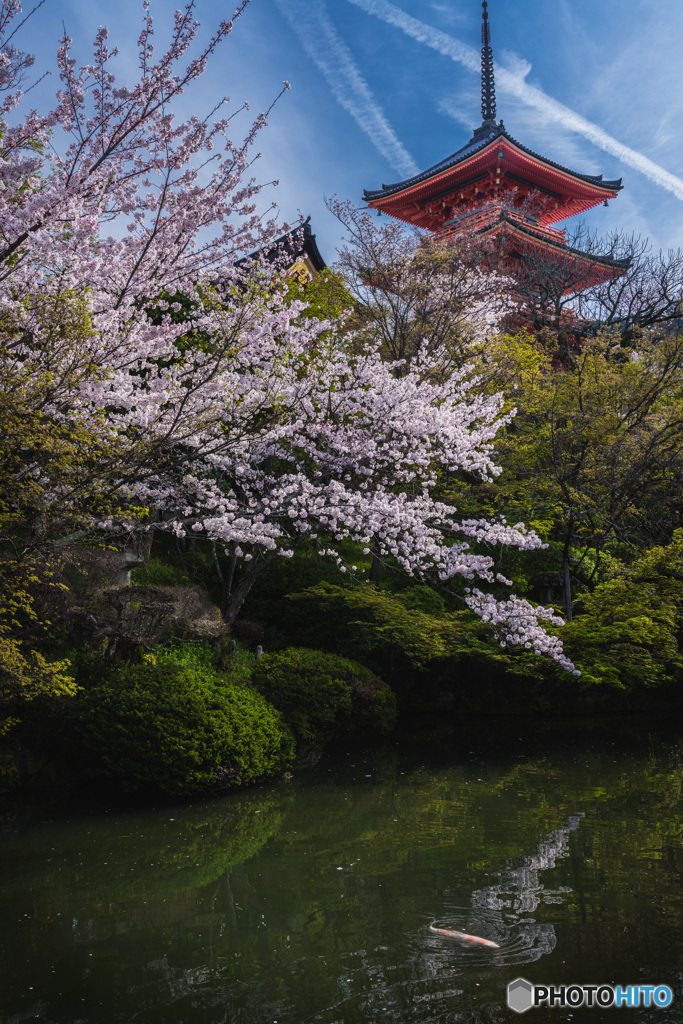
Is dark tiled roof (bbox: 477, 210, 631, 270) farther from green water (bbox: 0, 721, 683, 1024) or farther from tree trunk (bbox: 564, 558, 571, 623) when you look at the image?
green water (bbox: 0, 721, 683, 1024)

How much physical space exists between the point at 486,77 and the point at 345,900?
31728 mm

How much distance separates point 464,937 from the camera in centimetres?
431

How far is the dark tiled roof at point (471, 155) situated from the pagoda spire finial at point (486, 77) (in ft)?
3.52

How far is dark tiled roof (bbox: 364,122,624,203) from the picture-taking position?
23733 mm

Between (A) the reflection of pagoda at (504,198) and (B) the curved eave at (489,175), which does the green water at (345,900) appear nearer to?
(A) the reflection of pagoda at (504,198)

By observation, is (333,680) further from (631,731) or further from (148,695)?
(631,731)

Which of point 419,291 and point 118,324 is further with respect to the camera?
point 419,291

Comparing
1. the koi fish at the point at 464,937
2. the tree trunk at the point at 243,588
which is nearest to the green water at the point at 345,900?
the koi fish at the point at 464,937

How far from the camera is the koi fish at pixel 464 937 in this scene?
422 centimetres

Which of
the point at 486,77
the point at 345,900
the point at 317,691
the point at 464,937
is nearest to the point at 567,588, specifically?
the point at 317,691

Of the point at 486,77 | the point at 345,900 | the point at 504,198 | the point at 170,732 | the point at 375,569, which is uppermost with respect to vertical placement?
the point at 486,77

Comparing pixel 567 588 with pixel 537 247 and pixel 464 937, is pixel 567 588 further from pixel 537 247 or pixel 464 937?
pixel 537 247

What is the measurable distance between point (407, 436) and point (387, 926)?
6662 mm

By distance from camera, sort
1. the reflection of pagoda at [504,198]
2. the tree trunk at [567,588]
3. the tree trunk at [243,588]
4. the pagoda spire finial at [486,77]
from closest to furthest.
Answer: the tree trunk at [243,588] → the tree trunk at [567,588] → the reflection of pagoda at [504,198] → the pagoda spire finial at [486,77]
